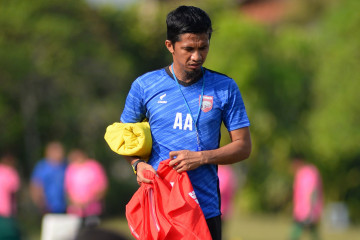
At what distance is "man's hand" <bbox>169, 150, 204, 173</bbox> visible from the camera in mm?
4145

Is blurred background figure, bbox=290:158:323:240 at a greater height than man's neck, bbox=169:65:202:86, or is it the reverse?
man's neck, bbox=169:65:202:86

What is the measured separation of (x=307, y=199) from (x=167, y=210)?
9903 mm

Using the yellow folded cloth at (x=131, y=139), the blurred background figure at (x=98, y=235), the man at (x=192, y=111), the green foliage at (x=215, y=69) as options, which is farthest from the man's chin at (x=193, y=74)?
the green foliage at (x=215, y=69)

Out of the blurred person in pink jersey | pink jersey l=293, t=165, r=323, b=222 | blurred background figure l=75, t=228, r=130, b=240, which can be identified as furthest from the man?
pink jersey l=293, t=165, r=323, b=222

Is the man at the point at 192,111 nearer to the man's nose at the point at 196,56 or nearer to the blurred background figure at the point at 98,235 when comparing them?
the man's nose at the point at 196,56

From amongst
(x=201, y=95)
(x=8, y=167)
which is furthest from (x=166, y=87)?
(x=8, y=167)

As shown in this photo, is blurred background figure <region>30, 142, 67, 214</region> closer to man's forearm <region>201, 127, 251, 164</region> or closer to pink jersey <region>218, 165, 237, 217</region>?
pink jersey <region>218, 165, 237, 217</region>

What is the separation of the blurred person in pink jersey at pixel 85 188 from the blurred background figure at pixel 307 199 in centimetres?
391

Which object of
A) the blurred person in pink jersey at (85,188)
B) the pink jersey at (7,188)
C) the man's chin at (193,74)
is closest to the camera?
the man's chin at (193,74)

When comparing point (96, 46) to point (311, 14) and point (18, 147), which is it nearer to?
point (18, 147)

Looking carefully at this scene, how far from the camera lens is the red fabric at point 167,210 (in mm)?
4082

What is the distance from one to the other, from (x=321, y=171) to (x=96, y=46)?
8.40 metres

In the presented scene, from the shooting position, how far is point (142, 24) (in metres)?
24.4

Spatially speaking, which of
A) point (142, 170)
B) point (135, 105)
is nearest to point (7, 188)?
point (135, 105)
